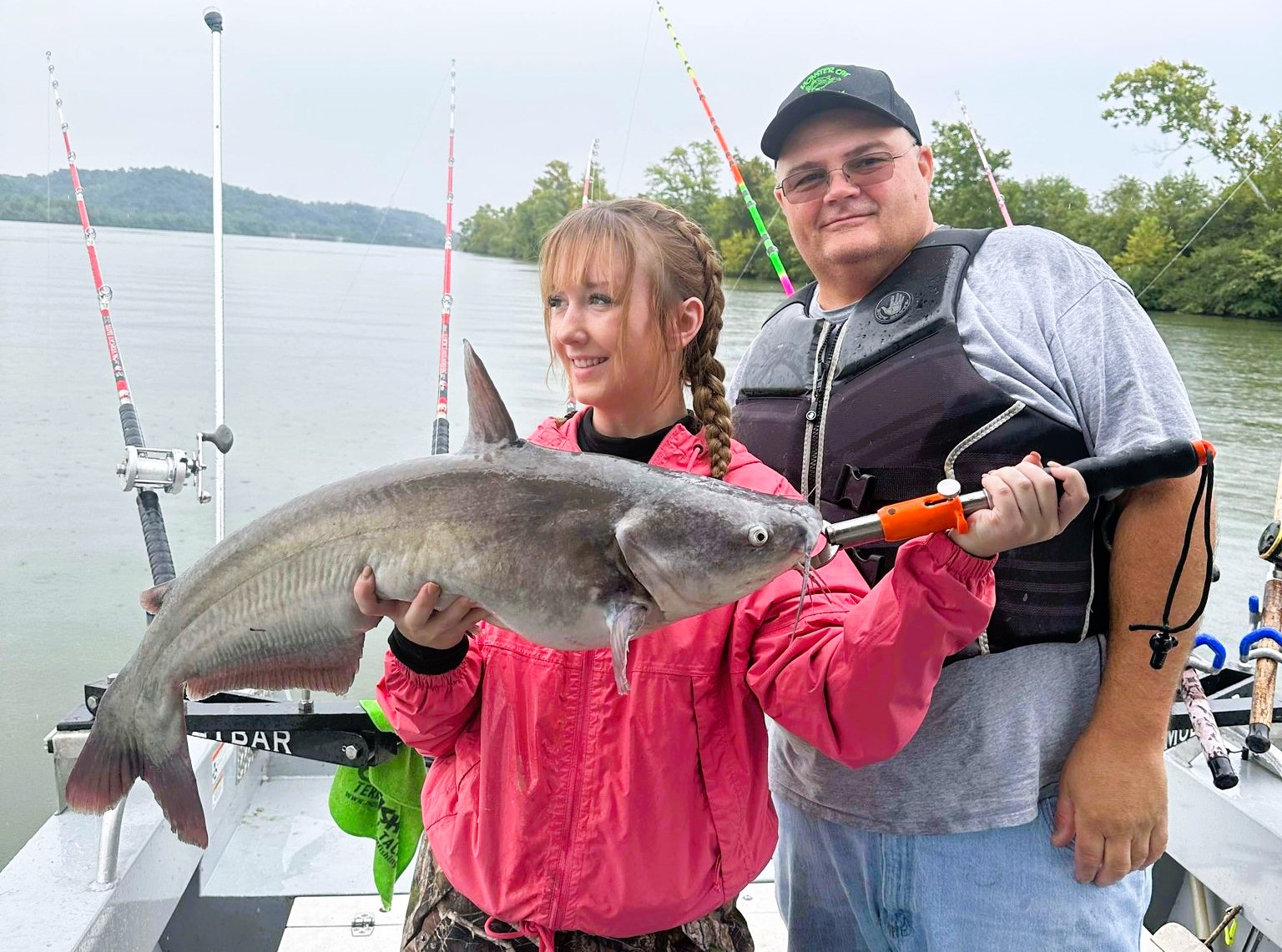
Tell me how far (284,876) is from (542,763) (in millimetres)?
2177

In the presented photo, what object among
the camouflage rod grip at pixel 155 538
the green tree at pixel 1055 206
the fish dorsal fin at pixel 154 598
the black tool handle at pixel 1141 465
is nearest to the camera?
the black tool handle at pixel 1141 465

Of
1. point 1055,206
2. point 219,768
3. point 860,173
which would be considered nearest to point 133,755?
point 219,768

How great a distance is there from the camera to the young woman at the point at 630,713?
59.0 inches

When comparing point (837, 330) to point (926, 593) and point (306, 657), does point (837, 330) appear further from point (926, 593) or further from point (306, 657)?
point (306, 657)

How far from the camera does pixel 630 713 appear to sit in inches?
63.0

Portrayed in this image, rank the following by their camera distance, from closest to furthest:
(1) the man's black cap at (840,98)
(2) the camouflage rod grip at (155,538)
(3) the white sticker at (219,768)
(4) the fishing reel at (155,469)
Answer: (1) the man's black cap at (840,98)
(2) the camouflage rod grip at (155,538)
(4) the fishing reel at (155,469)
(3) the white sticker at (219,768)

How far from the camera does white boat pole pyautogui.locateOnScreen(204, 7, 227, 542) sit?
3.35 metres

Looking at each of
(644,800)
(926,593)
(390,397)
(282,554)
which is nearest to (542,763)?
(644,800)

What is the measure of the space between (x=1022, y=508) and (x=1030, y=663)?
2.00 ft

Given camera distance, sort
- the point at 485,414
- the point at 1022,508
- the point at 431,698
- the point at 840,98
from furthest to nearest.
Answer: the point at 840,98 < the point at 431,698 < the point at 485,414 < the point at 1022,508

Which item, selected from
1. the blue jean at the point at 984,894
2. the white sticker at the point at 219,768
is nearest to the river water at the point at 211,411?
the white sticker at the point at 219,768

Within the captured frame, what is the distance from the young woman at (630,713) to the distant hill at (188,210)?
2616mm

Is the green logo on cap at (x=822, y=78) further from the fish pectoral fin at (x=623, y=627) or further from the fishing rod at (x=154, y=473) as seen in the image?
the fishing rod at (x=154, y=473)

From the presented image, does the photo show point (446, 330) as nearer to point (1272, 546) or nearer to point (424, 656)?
point (424, 656)
